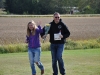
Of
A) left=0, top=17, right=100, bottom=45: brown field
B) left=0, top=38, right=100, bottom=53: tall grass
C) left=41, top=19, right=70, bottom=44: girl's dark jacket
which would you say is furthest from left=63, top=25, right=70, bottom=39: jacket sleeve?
left=0, top=17, right=100, bottom=45: brown field

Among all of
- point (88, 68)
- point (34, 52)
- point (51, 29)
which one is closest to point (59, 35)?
point (51, 29)

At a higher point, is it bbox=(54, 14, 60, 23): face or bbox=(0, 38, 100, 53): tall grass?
bbox=(54, 14, 60, 23): face

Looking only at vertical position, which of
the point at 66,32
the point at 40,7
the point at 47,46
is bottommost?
the point at 40,7

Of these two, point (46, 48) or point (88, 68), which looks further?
point (46, 48)

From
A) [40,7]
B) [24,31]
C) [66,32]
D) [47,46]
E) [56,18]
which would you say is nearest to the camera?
[56,18]

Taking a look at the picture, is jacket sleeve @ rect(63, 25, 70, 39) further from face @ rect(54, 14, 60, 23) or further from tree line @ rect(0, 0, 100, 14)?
tree line @ rect(0, 0, 100, 14)

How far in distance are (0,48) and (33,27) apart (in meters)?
9.67

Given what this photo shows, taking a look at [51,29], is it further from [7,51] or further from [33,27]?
[7,51]

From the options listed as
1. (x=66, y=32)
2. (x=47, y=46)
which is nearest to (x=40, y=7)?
(x=47, y=46)

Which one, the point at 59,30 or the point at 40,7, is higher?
the point at 59,30

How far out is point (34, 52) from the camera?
7871 mm

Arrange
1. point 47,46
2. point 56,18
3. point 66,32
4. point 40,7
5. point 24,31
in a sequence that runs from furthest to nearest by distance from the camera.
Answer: point 40,7
point 24,31
point 47,46
point 66,32
point 56,18

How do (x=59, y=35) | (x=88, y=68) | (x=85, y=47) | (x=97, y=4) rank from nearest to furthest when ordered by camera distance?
(x=59, y=35)
(x=88, y=68)
(x=85, y=47)
(x=97, y=4)

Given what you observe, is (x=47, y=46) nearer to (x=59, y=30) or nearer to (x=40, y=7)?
(x=59, y=30)
